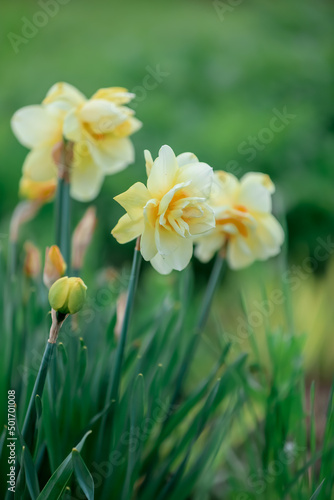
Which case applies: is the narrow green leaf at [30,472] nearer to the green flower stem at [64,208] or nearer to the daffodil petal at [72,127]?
the green flower stem at [64,208]

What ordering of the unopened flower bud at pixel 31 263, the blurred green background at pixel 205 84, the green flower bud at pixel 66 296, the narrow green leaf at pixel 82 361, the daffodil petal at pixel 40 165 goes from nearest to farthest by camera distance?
the green flower bud at pixel 66 296 < the narrow green leaf at pixel 82 361 < the daffodil petal at pixel 40 165 < the unopened flower bud at pixel 31 263 < the blurred green background at pixel 205 84

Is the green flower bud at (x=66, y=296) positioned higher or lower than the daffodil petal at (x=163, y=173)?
lower

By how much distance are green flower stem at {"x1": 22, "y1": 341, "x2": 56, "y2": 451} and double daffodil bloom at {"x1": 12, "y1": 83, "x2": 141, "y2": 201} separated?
10.0 inches

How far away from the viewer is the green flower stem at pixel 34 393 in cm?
46

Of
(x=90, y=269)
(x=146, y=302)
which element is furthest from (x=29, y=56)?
(x=146, y=302)

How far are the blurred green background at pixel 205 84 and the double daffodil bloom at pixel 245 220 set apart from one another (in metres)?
0.56

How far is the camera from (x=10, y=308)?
0.67 metres

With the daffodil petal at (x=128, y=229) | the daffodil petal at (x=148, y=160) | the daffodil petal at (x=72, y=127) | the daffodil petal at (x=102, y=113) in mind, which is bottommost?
the daffodil petal at (x=128, y=229)

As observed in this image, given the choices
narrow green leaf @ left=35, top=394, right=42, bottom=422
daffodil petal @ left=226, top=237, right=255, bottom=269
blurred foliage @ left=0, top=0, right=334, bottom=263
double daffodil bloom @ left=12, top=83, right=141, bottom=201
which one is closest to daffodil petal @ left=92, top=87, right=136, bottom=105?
double daffodil bloom @ left=12, top=83, right=141, bottom=201

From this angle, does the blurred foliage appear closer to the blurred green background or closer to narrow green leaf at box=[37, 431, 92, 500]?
the blurred green background

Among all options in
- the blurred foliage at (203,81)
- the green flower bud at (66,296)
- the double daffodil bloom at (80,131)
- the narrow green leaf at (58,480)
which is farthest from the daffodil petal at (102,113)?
the blurred foliage at (203,81)

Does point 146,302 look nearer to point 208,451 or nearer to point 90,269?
point 90,269

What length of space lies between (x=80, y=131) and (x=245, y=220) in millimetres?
211

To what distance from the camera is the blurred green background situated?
159cm
